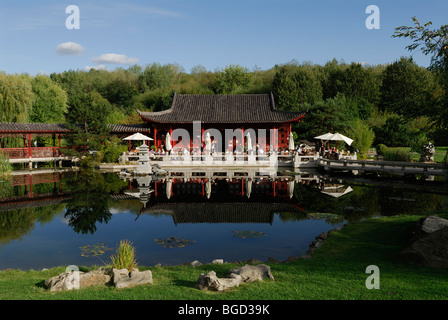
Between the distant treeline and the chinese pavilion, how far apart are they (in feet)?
8.58

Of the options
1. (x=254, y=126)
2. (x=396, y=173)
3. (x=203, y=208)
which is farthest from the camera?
(x=254, y=126)

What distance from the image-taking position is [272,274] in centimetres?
545

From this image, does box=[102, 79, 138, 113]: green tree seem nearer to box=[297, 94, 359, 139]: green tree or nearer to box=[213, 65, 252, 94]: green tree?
box=[213, 65, 252, 94]: green tree

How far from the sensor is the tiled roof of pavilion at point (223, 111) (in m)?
26.5

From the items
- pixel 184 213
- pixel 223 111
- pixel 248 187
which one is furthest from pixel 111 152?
pixel 184 213

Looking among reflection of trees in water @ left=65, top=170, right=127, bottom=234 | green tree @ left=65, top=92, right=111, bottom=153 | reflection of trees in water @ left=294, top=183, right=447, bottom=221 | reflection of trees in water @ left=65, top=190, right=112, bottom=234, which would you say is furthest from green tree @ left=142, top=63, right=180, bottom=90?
reflection of trees in water @ left=294, top=183, right=447, bottom=221

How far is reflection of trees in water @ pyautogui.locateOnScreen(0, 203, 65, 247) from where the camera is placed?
924 cm

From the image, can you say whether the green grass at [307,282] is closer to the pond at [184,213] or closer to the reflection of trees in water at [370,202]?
the pond at [184,213]

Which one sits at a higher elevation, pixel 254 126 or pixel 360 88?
pixel 360 88

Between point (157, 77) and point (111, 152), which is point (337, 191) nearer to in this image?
point (111, 152)

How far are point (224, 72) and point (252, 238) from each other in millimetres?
47719

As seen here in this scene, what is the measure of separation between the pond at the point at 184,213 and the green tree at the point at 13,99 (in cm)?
1147
